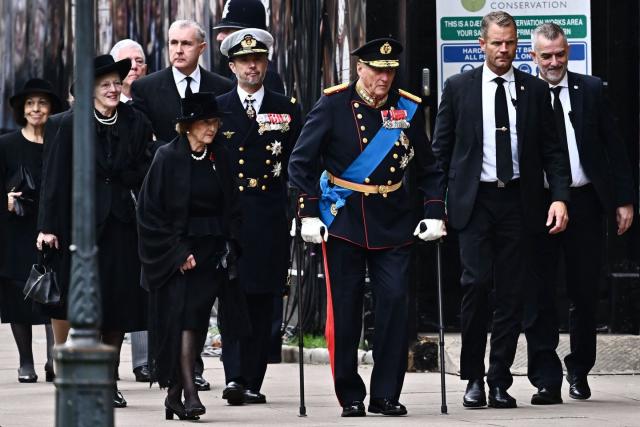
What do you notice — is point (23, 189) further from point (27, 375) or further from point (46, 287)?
point (46, 287)

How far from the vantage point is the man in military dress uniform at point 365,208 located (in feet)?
37.4

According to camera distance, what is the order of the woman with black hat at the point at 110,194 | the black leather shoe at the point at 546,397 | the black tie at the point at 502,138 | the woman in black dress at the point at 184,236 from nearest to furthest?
the woman in black dress at the point at 184,236 < the black tie at the point at 502,138 < the black leather shoe at the point at 546,397 < the woman with black hat at the point at 110,194

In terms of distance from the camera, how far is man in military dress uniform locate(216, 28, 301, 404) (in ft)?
40.2

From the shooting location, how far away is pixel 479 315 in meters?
11.7

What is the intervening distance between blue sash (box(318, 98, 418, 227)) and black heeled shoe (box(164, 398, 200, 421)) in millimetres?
1326

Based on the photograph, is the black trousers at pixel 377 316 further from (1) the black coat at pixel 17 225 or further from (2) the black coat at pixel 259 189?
(1) the black coat at pixel 17 225

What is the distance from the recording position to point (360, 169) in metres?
11.5

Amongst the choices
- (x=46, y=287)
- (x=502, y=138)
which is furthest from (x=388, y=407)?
(x=46, y=287)

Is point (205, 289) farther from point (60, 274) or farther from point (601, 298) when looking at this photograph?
point (601, 298)

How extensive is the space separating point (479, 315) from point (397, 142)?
1.09m

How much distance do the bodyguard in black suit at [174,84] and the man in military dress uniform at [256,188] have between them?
0.79 m

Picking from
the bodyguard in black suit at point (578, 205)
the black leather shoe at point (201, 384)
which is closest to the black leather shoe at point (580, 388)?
the bodyguard in black suit at point (578, 205)

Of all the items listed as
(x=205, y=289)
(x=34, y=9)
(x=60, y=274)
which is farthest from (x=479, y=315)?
(x=34, y=9)

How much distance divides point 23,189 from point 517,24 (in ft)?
11.8
